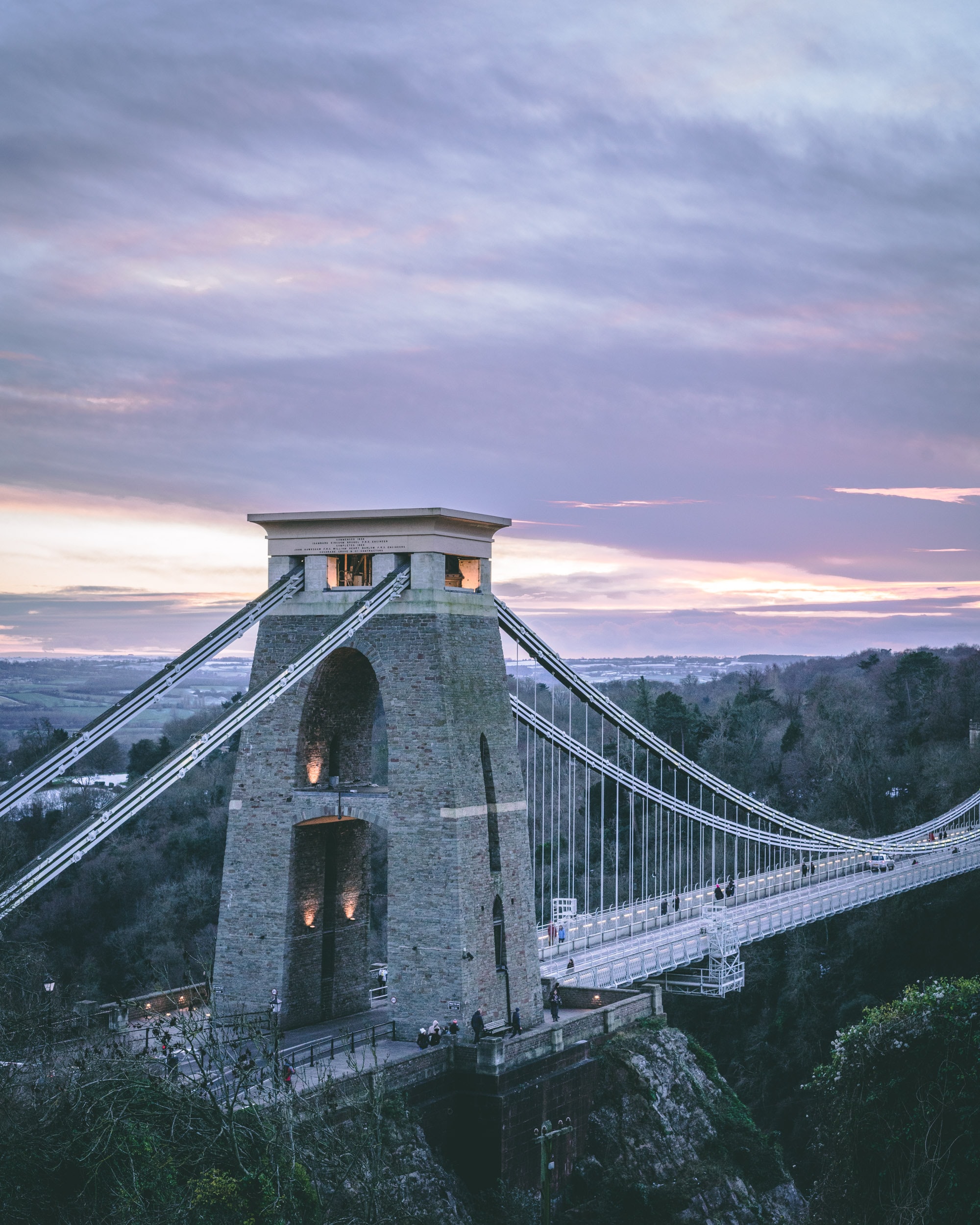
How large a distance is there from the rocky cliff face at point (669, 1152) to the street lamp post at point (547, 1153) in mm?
881

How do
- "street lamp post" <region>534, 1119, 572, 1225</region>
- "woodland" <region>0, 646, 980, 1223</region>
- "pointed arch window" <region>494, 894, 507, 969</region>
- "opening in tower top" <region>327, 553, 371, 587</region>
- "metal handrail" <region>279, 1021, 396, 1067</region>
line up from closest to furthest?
"woodland" <region>0, 646, 980, 1223</region>
"street lamp post" <region>534, 1119, 572, 1225</region>
"metal handrail" <region>279, 1021, 396, 1067</region>
"pointed arch window" <region>494, 894, 507, 969</region>
"opening in tower top" <region>327, 553, 371, 587</region>

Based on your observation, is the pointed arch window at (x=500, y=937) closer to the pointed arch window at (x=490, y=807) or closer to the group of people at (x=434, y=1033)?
the pointed arch window at (x=490, y=807)

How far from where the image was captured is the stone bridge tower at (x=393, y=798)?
76.1 ft

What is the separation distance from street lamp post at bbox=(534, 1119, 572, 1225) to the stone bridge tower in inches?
75.6

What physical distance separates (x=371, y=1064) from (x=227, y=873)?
493 cm

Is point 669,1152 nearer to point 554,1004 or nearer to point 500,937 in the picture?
point 554,1004

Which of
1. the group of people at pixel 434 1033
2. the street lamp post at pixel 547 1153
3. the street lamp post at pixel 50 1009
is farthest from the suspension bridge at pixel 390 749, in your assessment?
the street lamp post at pixel 50 1009

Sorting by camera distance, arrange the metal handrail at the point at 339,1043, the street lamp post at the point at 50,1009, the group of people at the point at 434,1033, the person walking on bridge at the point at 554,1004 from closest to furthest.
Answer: the street lamp post at the point at 50,1009
the metal handrail at the point at 339,1043
the group of people at the point at 434,1033
the person walking on bridge at the point at 554,1004

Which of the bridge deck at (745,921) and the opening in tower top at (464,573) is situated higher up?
the opening in tower top at (464,573)

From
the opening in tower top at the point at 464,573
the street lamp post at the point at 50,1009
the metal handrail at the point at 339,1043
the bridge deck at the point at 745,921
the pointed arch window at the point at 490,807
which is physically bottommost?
the bridge deck at the point at 745,921

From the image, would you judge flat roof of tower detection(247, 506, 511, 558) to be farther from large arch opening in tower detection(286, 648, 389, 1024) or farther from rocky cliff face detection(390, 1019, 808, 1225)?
rocky cliff face detection(390, 1019, 808, 1225)

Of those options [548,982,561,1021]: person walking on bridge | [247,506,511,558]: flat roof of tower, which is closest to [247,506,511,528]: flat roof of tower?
[247,506,511,558]: flat roof of tower

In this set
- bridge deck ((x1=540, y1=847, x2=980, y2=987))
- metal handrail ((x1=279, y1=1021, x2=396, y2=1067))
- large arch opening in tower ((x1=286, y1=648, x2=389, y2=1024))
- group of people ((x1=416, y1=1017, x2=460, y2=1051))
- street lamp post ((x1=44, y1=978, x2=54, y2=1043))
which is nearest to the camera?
street lamp post ((x1=44, y1=978, x2=54, y2=1043))

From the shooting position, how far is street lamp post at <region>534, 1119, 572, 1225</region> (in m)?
21.0
